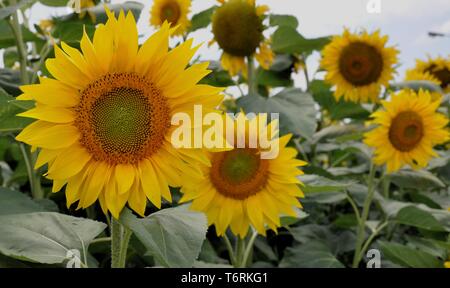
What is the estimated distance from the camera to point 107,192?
75cm

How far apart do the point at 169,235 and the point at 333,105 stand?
172 centimetres

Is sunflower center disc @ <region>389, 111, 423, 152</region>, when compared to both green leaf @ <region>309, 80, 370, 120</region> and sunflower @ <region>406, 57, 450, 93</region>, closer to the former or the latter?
green leaf @ <region>309, 80, 370, 120</region>

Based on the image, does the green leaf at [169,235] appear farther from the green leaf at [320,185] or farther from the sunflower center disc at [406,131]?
the sunflower center disc at [406,131]

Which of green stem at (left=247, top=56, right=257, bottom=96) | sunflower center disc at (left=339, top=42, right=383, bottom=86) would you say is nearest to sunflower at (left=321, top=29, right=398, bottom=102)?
sunflower center disc at (left=339, top=42, right=383, bottom=86)

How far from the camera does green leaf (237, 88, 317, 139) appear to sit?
147 cm

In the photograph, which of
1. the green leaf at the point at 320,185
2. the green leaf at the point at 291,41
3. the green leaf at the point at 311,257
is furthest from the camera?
the green leaf at the point at 291,41

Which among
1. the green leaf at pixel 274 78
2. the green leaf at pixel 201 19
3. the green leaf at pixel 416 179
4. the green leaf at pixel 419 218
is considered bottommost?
the green leaf at pixel 419 218

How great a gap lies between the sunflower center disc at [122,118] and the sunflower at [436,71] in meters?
1.93

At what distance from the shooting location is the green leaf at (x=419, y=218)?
1448 millimetres

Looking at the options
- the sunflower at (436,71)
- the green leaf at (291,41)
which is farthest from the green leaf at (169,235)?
the sunflower at (436,71)

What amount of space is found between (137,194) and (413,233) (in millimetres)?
1646

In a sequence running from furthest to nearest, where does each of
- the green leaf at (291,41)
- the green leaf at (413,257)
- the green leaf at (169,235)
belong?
the green leaf at (291,41), the green leaf at (413,257), the green leaf at (169,235)

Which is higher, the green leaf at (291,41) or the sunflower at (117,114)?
the green leaf at (291,41)
